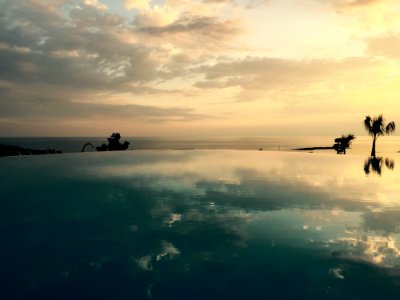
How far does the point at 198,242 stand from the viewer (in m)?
11.6

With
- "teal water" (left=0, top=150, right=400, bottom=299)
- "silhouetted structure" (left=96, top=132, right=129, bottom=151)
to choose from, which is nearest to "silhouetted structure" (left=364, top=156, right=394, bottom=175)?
"teal water" (left=0, top=150, right=400, bottom=299)

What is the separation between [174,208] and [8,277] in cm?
862

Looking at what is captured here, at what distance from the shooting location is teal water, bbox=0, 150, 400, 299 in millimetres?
8383

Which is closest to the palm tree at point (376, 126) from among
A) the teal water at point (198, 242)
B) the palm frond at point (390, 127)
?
the palm frond at point (390, 127)

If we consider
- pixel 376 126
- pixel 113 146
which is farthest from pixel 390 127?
pixel 113 146

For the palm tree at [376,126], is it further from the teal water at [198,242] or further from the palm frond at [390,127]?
the teal water at [198,242]

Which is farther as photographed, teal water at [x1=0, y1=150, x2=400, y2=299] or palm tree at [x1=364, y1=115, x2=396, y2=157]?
palm tree at [x1=364, y1=115, x2=396, y2=157]

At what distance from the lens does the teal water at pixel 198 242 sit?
27.5ft

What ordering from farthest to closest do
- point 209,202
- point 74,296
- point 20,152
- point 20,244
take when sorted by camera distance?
point 20,152
point 209,202
point 20,244
point 74,296

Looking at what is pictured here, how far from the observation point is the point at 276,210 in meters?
16.4

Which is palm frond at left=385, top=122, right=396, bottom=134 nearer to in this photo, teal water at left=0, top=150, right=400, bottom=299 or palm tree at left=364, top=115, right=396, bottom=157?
palm tree at left=364, top=115, right=396, bottom=157

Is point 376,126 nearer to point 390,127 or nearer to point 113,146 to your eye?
point 390,127

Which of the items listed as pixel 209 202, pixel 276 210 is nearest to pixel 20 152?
pixel 209 202

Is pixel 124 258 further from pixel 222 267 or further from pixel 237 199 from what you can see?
pixel 237 199
